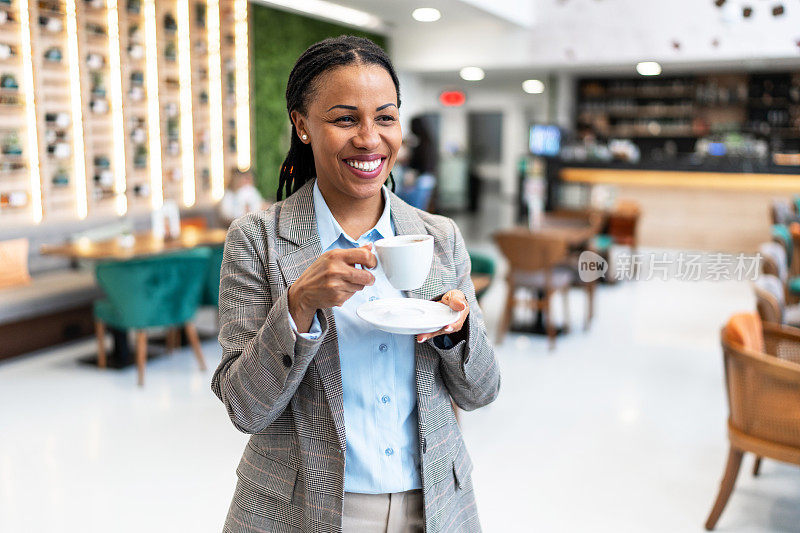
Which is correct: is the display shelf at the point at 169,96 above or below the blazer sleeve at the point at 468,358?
above

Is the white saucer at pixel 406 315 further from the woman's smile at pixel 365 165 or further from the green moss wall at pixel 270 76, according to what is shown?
the green moss wall at pixel 270 76

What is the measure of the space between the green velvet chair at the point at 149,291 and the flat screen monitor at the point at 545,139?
7364mm

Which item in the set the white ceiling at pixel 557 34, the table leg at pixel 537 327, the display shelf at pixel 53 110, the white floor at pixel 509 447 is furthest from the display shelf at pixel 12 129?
the table leg at pixel 537 327

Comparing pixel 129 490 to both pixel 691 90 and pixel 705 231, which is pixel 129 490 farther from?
pixel 691 90

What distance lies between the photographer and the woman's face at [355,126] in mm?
1038

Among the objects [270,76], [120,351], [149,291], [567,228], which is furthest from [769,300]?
[270,76]

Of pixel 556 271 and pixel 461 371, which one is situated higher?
pixel 461 371

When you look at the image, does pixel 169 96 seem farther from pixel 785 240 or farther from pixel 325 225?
pixel 325 225

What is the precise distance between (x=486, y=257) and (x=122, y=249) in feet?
9.01

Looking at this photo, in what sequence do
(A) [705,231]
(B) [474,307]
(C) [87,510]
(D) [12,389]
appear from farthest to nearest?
(A) [705,231] → (D) [12,389] → (C) [87,510] → (B) [474,307]

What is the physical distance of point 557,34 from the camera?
9680mm

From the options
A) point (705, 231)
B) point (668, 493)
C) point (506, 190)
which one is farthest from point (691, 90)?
point (668, 493)

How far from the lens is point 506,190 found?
18.8 meters

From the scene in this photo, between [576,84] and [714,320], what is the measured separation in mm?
7775
